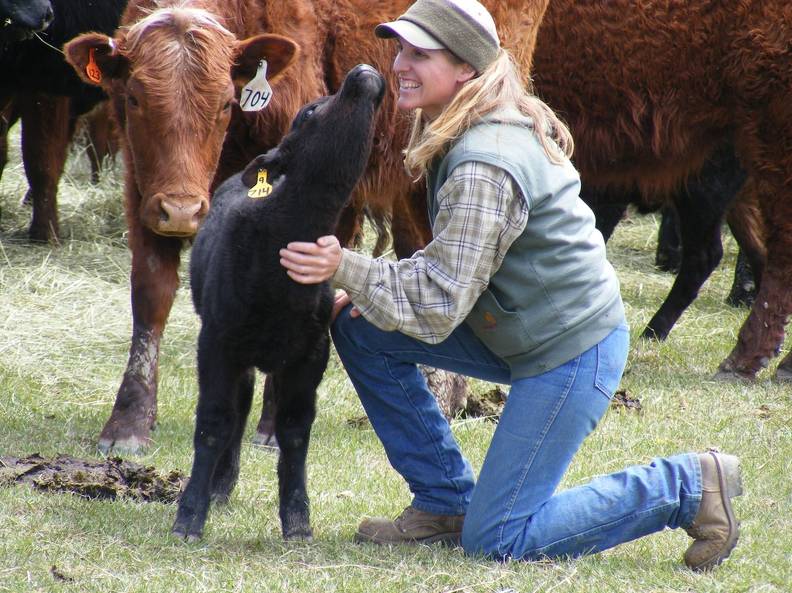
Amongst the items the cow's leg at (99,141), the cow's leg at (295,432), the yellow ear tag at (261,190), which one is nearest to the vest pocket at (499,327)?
the cow's leg at (295,432)

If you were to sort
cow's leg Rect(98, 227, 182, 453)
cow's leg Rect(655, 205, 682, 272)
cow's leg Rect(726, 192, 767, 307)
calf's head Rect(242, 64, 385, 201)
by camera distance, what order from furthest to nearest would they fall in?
cow's leg Rect(655, 205, 682, 272) → cow's leg Rect(726, 192, 767, 307) → cow's leg Rect(98, 227, 182, 453) → calf's head Rect(242, 64, 385, 201)

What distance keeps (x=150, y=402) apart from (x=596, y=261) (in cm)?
250

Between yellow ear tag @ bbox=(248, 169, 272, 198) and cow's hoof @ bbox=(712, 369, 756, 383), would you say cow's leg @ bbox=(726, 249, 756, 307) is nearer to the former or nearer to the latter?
cow's hoof @ bbox=(712, 369, 756, 383)

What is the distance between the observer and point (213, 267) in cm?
386

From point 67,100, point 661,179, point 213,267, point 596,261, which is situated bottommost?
point 67,100

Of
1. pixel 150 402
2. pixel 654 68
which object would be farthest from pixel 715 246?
pixel 150 402

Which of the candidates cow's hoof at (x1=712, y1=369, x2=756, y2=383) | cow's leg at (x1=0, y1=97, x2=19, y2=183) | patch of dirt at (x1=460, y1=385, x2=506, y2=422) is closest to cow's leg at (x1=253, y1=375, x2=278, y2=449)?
patch of dirt at (x1=460, y1=385, x2=506, y2=422)

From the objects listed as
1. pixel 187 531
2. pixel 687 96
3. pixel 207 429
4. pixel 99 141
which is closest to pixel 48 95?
pixel 99 141

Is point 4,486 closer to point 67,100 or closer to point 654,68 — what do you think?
point 654,68

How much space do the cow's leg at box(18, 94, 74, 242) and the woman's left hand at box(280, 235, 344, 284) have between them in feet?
20.9

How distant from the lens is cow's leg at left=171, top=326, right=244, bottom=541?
12.5ft

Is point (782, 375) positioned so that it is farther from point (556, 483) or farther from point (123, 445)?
point (123, 445)

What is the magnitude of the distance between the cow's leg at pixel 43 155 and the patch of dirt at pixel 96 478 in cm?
508

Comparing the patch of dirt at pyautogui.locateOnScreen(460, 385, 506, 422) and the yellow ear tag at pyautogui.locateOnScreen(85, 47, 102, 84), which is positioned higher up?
the yellow ear tag at pyautogui.locateOnScreen(85, 47, 102, 84)
